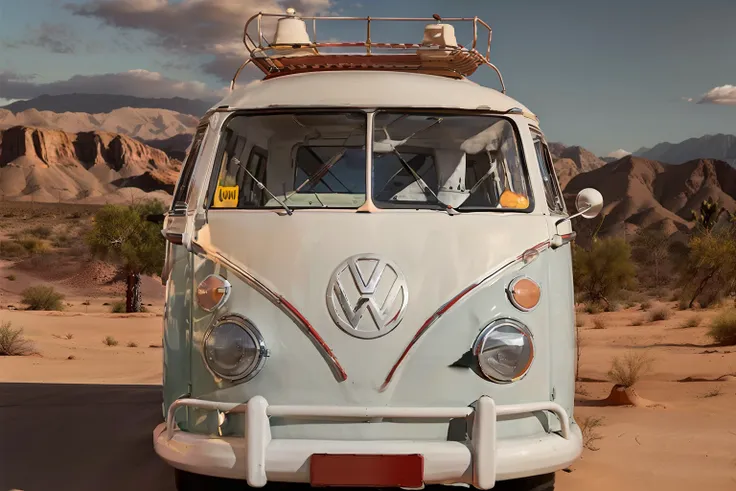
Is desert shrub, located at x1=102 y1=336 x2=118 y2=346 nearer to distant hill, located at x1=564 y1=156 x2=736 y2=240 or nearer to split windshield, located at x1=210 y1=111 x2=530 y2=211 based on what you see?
split windshield, located at x1=210 y1=111 x2=530 y2=211

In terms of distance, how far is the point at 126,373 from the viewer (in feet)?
41.6

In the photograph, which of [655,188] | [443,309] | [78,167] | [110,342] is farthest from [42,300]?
[78,167]

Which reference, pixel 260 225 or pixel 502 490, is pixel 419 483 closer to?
pixel 502 490

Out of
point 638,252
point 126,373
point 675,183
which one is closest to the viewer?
point 126,373

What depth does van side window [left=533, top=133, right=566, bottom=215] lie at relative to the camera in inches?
185

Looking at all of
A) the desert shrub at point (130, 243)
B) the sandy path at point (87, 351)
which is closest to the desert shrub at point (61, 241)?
the desert shrub at point (130, 243)

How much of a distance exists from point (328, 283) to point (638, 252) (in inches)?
1804

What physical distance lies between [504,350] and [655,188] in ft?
309

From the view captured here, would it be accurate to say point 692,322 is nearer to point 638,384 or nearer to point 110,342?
point 638,384

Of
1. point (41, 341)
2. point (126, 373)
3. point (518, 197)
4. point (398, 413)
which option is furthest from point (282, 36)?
point (41, 341)

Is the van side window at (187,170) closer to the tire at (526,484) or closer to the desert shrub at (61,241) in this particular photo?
the tire at (526,484)

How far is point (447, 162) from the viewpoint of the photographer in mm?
5098

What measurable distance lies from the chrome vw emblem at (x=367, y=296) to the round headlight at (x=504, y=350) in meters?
0.41

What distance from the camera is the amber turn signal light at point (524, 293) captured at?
3.93 m
